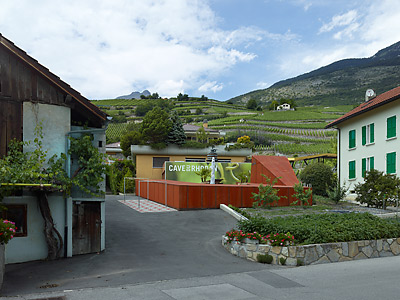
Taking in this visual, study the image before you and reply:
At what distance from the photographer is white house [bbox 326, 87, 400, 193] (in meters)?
25.3

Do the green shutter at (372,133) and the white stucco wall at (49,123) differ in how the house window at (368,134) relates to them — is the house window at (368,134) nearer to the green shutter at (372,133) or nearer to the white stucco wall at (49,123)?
the green shutter at (372,133)

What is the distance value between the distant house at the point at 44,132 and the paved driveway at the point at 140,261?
560 mm

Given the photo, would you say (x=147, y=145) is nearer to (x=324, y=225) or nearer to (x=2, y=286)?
(x=324, y=225)

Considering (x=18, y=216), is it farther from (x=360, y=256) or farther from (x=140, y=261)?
(x=360, y=256)

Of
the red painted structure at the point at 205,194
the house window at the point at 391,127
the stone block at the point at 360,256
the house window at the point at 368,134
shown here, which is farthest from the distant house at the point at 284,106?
the stone block at the point at 360,256

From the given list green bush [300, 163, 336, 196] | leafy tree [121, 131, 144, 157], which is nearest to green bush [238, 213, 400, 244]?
green bush [300, 163, 336, 196]

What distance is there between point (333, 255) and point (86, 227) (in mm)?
7684

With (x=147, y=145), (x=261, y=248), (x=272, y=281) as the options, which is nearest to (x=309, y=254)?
(x=261, y=248)

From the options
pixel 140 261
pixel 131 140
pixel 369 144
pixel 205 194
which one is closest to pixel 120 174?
pixel 131 140

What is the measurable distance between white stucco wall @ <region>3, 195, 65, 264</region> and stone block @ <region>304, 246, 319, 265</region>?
24.0 feet

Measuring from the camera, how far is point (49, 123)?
12.0 m

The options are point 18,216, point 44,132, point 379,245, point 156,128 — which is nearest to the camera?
point 18,216

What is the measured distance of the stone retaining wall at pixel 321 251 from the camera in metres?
11.5

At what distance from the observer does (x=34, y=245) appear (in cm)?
→ 1158
